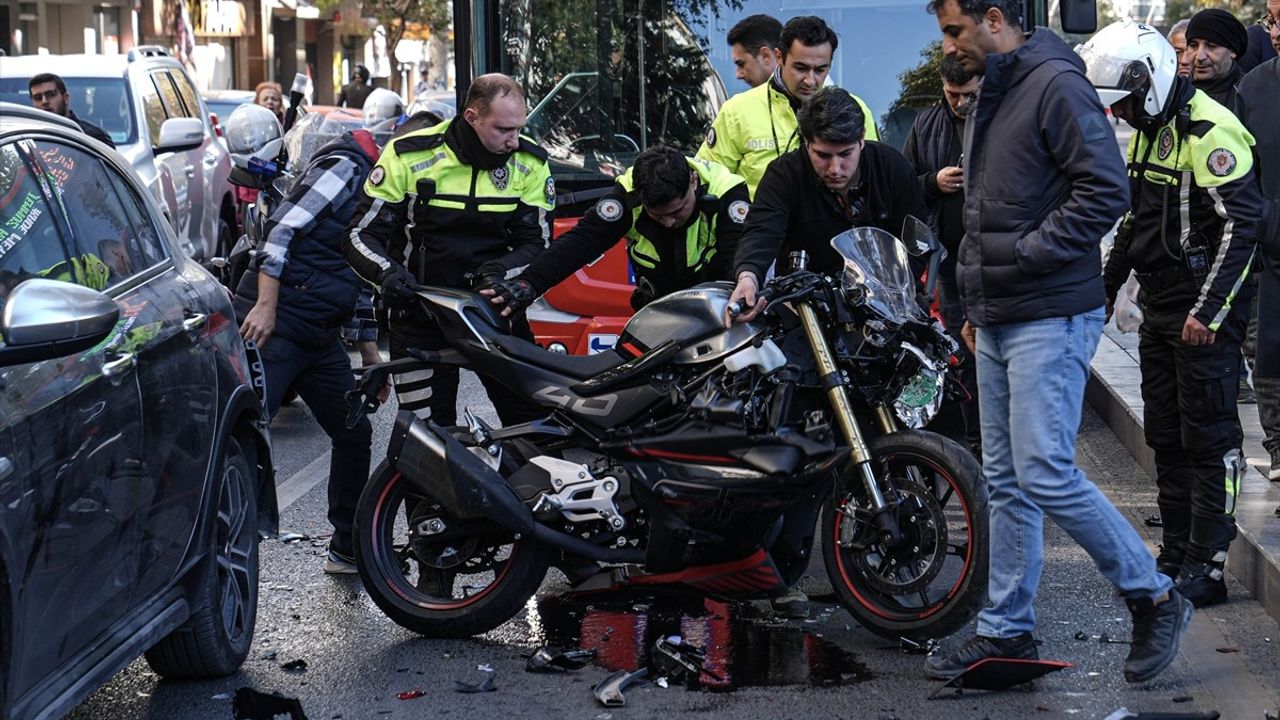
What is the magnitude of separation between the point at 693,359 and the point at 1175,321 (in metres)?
1.69

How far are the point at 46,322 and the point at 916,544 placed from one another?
2775mm

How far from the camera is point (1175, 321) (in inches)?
242

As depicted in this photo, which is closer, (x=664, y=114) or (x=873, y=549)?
(x=873, y=549)

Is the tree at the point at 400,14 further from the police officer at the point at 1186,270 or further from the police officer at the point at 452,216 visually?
the police officer at the point at 1186,270

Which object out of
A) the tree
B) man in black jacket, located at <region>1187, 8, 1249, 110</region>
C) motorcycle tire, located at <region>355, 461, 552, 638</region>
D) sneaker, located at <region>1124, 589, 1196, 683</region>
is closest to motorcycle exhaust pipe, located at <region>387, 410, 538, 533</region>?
motorcycle tire, located at <region>355, 461, 552, 638</region>

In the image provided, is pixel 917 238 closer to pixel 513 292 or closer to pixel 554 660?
pixel 513 292

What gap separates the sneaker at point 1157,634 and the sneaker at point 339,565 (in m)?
2.98

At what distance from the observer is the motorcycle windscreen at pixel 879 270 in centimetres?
570

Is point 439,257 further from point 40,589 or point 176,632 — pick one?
point 40,589

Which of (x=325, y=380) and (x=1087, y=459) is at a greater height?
(x=325, y=380)

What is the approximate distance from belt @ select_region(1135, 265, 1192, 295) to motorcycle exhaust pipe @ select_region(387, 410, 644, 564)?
1.97 meters

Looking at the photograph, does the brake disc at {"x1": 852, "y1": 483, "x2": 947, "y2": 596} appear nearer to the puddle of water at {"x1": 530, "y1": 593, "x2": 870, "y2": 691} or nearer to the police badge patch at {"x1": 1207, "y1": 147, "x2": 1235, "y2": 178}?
the puddle of water at {"x1": 530, "y1": 593, "x2": 870, "y2": 691}

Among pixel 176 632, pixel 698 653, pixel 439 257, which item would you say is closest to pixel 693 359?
pixel 698 653

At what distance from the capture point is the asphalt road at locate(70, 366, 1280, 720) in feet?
17.0
